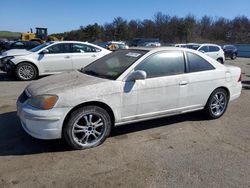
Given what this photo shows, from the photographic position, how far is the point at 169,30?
211ft

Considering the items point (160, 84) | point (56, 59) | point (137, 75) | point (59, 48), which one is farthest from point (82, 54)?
point (137, 75)

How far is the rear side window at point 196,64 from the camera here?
Answer: 5023mm

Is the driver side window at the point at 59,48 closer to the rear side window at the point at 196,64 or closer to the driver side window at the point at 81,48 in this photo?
the driver side window at the point at 81,48

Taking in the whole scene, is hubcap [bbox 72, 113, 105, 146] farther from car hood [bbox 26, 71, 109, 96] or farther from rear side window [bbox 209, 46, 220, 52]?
rear side window [bbox 209, 46, 220, 52]

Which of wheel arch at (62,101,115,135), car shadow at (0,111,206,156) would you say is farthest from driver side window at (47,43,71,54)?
wheel arch at (62,101,115,135)

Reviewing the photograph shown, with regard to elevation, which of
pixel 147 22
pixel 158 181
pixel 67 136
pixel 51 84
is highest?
pixel 147 22

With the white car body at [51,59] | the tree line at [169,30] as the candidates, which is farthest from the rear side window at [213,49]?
the tree line at [169,30]

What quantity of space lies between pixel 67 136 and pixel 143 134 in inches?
54.3

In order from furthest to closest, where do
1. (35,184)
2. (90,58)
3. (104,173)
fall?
(90,58) < (104,173) < (35,184)

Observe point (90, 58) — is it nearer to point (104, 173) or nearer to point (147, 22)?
point (104, 173)

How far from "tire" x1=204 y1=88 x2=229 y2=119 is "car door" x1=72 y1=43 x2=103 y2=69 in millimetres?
6231

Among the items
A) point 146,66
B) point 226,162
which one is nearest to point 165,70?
point 146,66

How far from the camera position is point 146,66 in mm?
4531

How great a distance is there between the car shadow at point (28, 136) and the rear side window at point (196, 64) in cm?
106
